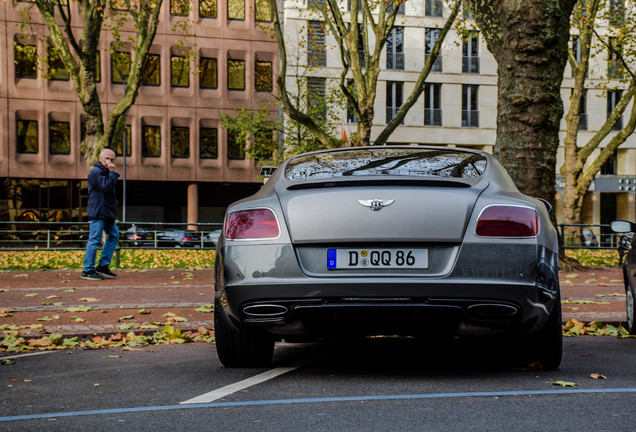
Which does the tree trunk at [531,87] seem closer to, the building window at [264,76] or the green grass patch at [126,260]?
the green grass patch at [126,260]

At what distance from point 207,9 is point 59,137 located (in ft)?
33.3

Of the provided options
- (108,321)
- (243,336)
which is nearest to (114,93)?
(108,321)

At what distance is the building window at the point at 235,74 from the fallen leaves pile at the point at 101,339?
4271 centimetres

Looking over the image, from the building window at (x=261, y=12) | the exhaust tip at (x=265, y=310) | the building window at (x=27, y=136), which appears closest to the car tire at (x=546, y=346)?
the exhaust tip at (x=265, y=310)

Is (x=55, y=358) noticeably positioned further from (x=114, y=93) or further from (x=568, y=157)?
(x=114, y=93)

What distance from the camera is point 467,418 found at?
435 centimetres

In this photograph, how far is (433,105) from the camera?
176ft

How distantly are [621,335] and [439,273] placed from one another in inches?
141

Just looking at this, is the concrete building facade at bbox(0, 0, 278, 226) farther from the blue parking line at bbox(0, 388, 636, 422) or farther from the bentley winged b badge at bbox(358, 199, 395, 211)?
the blue parking line at bbox(0, 388, 636, 422)

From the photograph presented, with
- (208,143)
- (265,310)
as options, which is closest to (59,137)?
(208,143)

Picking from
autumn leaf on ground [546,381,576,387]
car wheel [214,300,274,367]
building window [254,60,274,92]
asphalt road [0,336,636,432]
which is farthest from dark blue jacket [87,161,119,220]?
building window [254,60,274,92]

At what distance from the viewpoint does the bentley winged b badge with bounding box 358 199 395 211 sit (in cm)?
545

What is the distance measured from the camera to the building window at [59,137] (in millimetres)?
47469

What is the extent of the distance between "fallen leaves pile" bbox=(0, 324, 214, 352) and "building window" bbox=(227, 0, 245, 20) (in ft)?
142
